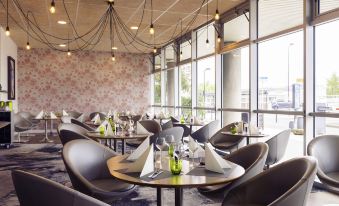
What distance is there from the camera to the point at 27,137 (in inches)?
433

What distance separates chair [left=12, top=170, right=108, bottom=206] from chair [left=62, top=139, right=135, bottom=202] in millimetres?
922

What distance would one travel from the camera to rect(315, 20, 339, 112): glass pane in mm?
4980

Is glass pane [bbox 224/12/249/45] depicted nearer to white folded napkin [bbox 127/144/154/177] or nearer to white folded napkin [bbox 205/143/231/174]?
white folded napkin [bbox 205/143/231/174]

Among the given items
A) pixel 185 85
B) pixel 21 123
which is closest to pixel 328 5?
pixel 185 85

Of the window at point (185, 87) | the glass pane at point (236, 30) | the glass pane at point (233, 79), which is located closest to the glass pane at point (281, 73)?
the glass pane at point (236, 30)

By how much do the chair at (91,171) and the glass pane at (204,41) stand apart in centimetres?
579

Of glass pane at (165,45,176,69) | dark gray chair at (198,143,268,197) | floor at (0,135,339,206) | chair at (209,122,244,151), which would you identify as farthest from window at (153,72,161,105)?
dark gray chair at (198,143,268,197)

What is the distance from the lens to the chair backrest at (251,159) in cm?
276

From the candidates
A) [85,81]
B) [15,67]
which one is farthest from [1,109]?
[85,81]

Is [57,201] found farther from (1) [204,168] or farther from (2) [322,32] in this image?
(2) [322,32]

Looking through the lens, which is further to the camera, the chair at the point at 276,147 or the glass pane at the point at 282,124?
the glass pane at the point at 282,124

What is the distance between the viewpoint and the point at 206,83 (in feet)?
30.2

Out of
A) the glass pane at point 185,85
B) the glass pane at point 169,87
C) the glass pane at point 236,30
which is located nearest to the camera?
the glass pane at point 236,30

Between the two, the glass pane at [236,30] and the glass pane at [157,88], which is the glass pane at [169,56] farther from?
the glass pane at [236,30]
